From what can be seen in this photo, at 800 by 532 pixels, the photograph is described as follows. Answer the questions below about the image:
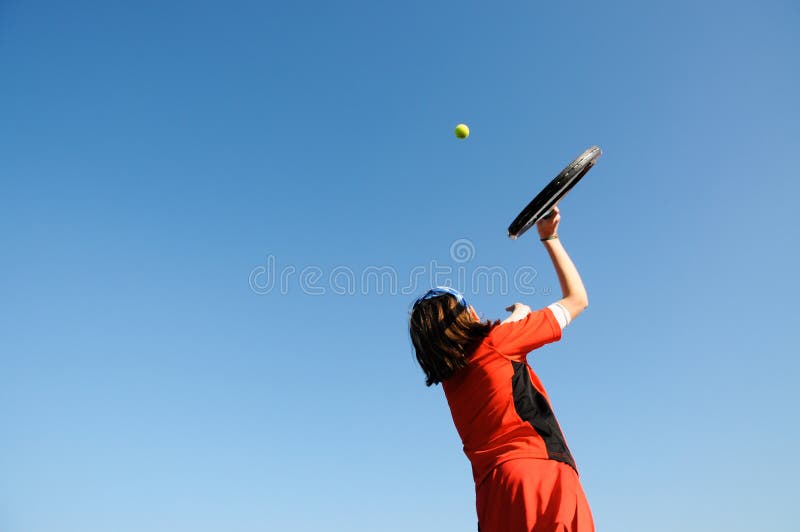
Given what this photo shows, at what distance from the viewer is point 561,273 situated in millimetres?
4309

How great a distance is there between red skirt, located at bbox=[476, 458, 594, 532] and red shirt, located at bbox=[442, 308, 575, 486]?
9 cm

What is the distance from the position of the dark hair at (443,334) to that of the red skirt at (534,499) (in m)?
0.84

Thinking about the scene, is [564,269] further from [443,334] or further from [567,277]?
[443,334]

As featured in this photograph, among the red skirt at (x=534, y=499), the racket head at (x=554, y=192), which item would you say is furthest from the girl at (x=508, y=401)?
the racket head at (x=554, y=192)

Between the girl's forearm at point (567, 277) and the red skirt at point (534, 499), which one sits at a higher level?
the girl's forearm at point (567, 277)

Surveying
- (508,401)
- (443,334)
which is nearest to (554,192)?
(443,334)

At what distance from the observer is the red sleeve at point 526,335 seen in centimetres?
Result: 392

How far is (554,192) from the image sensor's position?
495 cm

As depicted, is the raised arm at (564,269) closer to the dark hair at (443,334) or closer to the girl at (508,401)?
the girl at (508,401)

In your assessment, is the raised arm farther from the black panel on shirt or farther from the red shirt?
the black panel on shirt

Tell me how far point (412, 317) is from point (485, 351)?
2.56ft

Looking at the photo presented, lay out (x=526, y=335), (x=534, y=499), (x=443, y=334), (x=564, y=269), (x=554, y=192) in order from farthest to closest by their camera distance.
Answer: (x=554, y=192) < (x=564, y=269) < (x=443, y=334) < (x=526, y=335) < (x=534, y=499)

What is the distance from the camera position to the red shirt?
3705 millimetres

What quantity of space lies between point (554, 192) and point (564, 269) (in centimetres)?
96
